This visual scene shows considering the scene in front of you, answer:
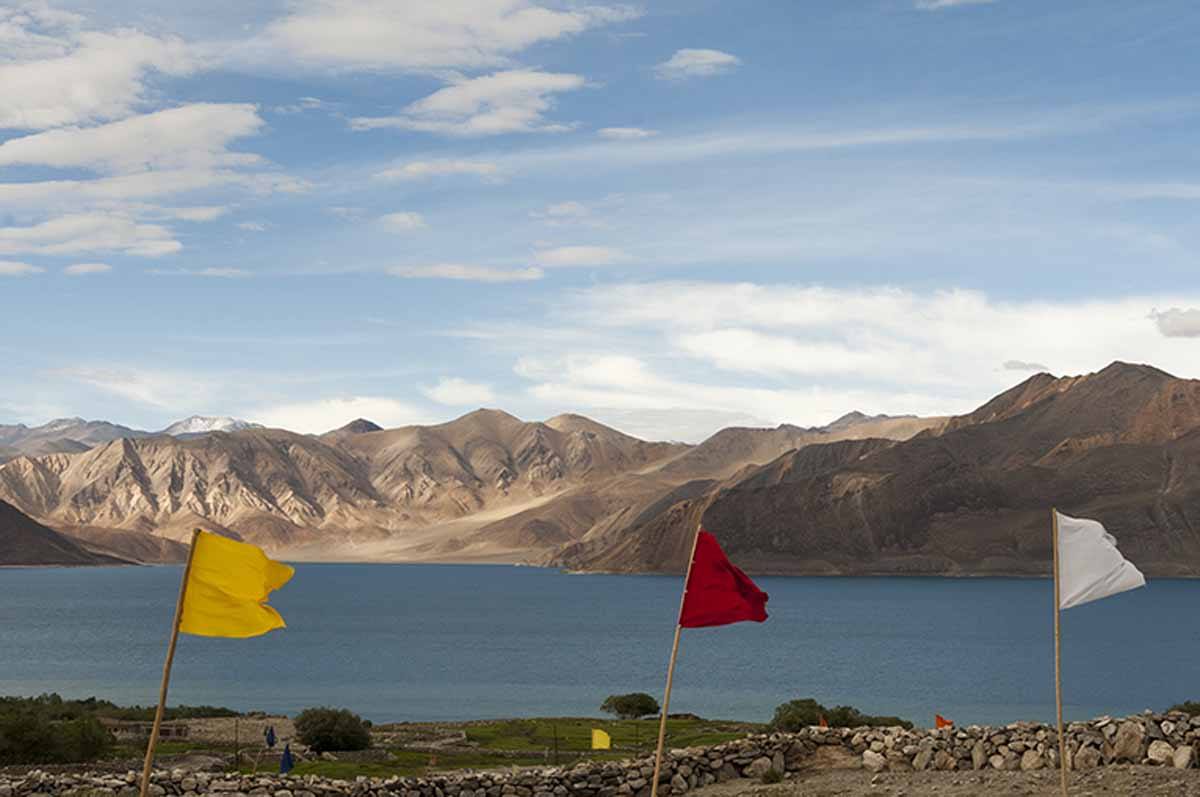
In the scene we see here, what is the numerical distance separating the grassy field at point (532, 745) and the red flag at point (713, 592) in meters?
12.6

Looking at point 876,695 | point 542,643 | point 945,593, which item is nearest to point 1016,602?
point 945,593

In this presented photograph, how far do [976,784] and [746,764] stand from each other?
187 inches

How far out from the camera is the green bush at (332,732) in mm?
44250

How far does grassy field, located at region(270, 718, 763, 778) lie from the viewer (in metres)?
36.1

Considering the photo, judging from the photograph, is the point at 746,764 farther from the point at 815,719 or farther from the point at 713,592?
the point at 815,719

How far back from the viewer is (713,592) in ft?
60.3

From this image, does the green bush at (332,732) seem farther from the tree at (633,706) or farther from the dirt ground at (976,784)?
the dirt ground at (976,784)

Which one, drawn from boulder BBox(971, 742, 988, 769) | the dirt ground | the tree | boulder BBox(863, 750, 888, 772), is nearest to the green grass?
the tree

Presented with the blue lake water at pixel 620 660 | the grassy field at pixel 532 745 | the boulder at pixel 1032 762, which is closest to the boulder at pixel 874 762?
the boulder at pixel 1032 762

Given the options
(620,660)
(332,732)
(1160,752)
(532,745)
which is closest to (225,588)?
(1160,752)

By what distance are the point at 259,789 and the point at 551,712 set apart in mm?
51392

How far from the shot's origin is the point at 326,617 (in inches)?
6314

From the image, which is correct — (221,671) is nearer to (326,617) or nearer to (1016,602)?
(326,617)

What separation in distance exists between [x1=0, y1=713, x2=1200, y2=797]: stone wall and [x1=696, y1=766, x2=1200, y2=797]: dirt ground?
46cm
